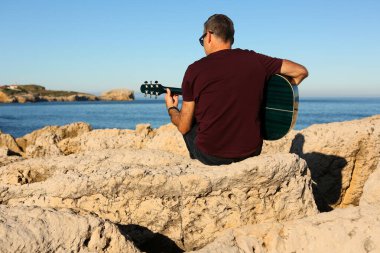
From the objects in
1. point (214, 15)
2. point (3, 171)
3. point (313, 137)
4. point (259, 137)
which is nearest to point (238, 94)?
point (259, 137)

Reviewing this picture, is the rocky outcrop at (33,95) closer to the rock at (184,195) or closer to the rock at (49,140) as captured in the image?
the rock at (49,140)

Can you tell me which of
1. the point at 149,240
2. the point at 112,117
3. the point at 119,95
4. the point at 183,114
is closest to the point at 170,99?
the point at 183,114

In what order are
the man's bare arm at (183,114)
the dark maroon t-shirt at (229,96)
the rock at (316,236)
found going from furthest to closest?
the man's bare arm at (183,114), the dark maroon t-shirt at (229,96), the rock at (316,236)

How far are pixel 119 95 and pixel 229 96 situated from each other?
165 meters

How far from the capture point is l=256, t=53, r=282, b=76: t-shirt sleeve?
188 inches

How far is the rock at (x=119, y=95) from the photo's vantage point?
164 m

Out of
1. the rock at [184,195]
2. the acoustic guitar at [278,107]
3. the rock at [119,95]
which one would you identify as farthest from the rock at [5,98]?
the rock at [184,195]

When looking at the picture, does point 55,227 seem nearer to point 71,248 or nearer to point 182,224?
point 71,248

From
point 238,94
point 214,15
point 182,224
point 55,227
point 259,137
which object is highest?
point 214,15

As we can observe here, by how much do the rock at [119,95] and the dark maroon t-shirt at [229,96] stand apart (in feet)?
523

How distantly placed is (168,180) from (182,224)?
47cm

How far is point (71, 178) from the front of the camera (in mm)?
4223

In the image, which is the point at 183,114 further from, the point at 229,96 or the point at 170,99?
the point at 229,96

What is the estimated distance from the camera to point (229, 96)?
183 inches
